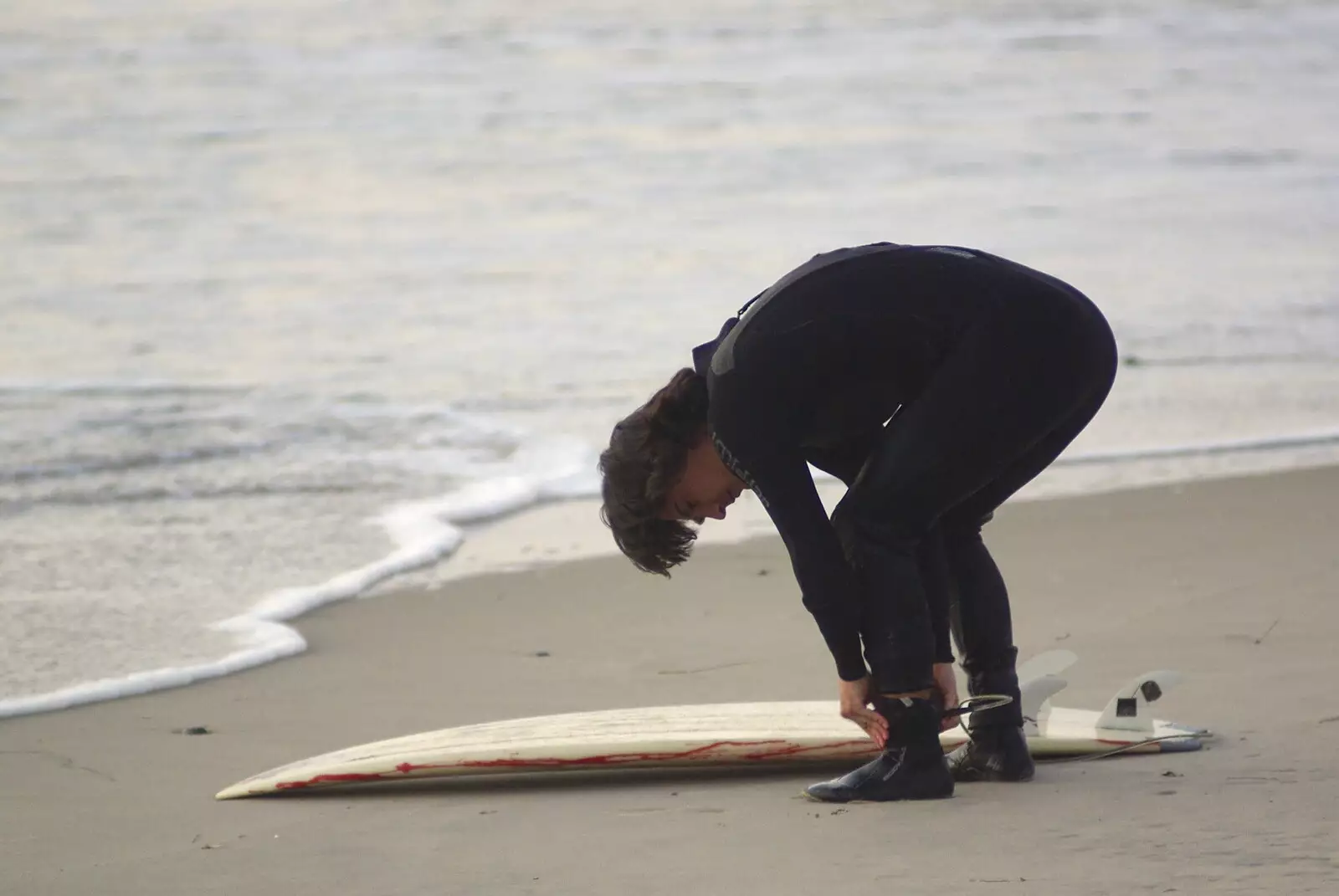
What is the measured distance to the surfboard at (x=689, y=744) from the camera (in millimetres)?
3383

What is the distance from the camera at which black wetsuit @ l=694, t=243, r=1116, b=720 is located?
2811 mm

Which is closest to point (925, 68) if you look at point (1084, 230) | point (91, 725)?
point (1084, 230)

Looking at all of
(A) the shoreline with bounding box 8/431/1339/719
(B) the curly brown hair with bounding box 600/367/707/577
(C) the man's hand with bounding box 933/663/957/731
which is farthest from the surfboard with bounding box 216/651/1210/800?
(A) the shoreline with bounding box 8/431/1339/719

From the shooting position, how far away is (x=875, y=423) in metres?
3.01

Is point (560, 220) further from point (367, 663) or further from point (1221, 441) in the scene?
point (367, 663)

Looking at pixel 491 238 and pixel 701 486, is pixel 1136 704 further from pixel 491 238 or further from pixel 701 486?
pixel 491 238

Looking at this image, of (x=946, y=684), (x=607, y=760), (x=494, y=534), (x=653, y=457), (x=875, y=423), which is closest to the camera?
(x=653, y=457)

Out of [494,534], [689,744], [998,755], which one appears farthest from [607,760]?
[494,534]

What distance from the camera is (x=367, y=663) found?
468cm

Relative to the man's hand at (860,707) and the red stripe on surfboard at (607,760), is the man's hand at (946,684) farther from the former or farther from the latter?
the red stripe on surfboard at (607,760)

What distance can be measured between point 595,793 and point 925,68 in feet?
68.9

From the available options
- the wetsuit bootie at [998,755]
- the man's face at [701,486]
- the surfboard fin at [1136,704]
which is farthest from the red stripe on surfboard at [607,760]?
the man's face at [701,486]

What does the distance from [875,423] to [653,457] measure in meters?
0.40

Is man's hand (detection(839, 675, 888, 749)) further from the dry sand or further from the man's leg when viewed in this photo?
the dry sand
